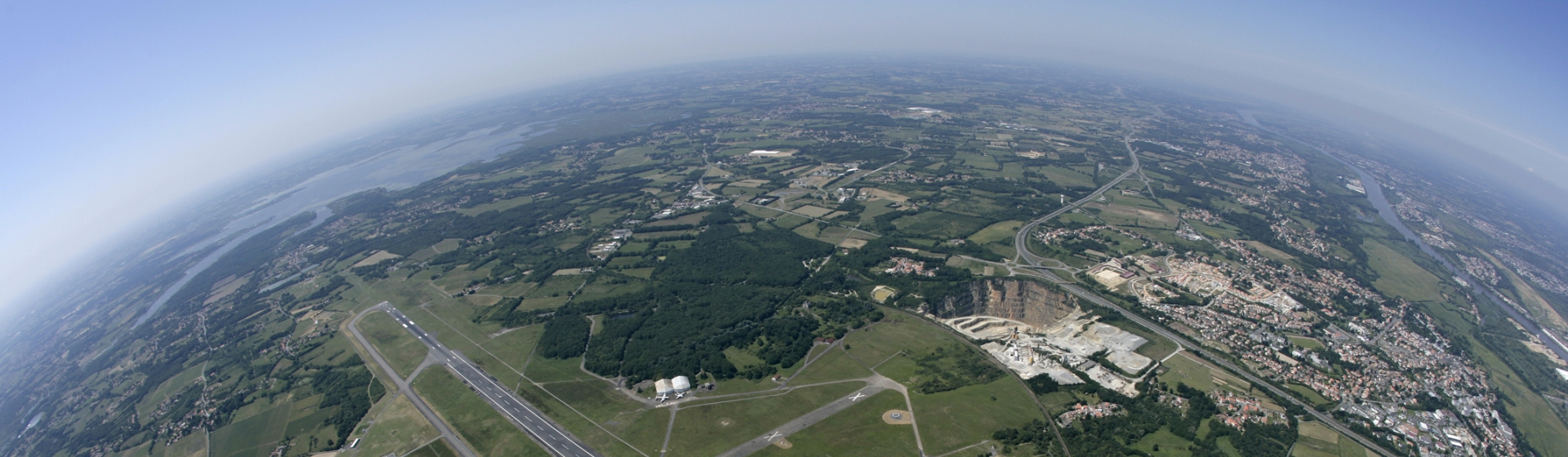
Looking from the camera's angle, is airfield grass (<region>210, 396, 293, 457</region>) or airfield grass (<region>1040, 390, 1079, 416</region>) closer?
airfield grass (<region>1040, 390, 1079, 416</region>)

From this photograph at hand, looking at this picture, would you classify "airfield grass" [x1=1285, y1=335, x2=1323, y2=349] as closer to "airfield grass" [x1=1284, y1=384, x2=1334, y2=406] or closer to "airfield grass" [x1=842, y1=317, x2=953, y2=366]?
"airfield grass" [x1=1284, y1=384, x2=1334, y2=406]

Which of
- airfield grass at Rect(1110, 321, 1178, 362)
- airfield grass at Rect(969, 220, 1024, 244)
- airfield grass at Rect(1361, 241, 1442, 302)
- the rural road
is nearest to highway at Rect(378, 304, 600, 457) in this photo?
the rural road

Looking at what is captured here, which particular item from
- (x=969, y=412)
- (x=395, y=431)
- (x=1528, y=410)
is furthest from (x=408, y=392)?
(x=1528, y=410)

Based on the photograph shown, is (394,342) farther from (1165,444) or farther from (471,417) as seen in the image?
(1165,444)

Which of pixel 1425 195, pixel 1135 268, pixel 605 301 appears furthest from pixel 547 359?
pixel 1425 195

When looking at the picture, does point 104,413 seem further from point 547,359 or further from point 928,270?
point 928,270

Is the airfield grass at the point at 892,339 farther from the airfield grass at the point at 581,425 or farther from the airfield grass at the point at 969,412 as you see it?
the airfield grass at the point at 581,425

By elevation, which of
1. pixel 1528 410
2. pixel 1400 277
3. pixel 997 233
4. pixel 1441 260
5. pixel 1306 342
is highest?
pixel 997 233

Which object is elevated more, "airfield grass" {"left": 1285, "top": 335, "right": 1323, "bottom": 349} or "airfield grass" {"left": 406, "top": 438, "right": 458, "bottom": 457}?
"airfield grass" {"left": 1285, "top": 335, "right": 1323, "bottom": 349}
